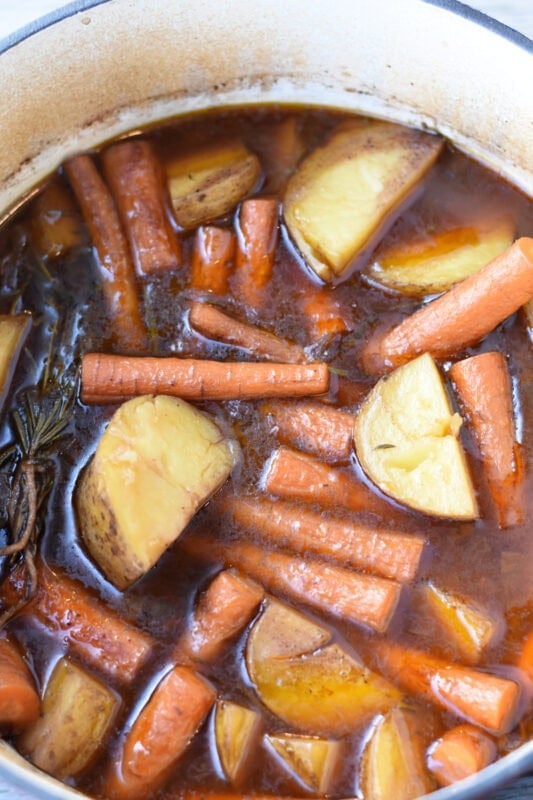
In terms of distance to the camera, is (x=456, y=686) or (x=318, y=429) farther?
(x=318, y=429)

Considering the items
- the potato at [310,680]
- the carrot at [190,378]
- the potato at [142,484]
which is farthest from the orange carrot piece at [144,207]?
the potato at [310,680]

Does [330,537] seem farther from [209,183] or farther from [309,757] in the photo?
[209,183]

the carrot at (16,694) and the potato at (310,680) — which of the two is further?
the potato at (310,680)

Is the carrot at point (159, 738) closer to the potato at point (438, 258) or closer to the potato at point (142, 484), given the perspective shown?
the potato at point (142, 484)

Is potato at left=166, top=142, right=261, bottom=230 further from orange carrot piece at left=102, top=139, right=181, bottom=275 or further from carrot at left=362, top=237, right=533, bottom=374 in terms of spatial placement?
carrot at left=362, top=237, right=533, bottom=374

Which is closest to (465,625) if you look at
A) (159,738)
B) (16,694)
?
(159,738)

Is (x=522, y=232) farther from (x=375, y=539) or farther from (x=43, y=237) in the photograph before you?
(x=43, y=237)
